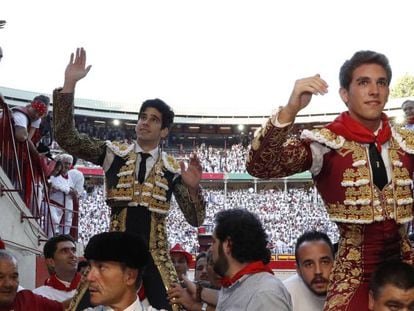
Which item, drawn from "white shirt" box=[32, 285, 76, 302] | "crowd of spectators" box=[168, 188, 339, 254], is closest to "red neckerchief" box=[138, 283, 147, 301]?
"white shirt" box=[32, 285, 76, 302]

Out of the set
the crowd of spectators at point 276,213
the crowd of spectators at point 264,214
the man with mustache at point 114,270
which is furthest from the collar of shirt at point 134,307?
the crowd of spectators at point 276,213

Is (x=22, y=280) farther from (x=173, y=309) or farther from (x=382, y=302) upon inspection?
(x=382, y=302)

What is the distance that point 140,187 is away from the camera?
3.48 metres

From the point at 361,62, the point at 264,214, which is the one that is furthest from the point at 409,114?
the point at 264,214

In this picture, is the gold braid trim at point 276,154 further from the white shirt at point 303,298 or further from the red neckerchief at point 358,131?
the white shirt at point 303,298

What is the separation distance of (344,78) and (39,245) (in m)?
5.51

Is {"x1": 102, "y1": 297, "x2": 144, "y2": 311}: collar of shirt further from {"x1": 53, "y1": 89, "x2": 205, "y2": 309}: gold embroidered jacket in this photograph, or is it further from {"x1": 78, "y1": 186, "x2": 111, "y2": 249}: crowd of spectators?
{"x1": 78, "y1": 186, "x2": 111, "y2": 249}: crowd of spectators

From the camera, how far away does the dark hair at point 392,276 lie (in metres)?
2.29

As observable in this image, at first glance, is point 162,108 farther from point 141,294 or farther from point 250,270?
point 250,270

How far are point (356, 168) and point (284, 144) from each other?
0.94 feet

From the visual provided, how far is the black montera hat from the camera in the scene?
2588mm

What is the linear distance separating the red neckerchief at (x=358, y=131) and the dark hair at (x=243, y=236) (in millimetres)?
640

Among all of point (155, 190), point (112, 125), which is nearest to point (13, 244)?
point (155, 190)

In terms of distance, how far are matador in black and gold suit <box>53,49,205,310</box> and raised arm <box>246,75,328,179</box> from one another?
1100 millimetres
